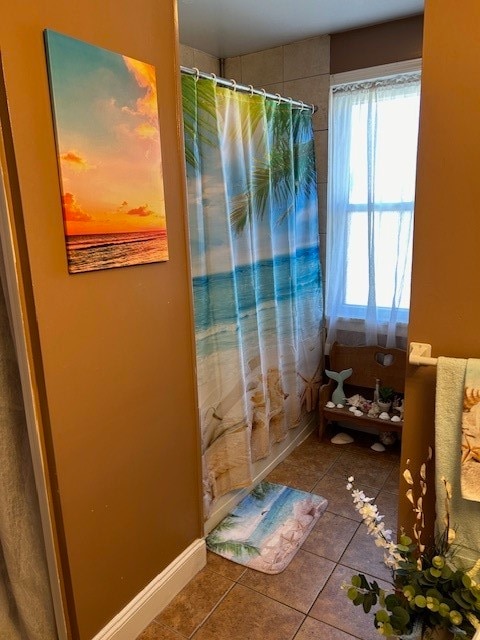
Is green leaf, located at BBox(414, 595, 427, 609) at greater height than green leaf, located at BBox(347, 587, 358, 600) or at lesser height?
greater

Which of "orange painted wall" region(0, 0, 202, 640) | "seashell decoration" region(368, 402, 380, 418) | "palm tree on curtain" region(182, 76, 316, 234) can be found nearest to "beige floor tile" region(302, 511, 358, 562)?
"orange painted wall" region(0, 0, 202, 640)

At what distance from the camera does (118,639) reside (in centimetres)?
162

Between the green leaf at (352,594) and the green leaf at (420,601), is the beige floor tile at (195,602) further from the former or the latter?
the green leaf at (420,601)

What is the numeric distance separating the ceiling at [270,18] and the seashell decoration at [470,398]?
2.03 metres

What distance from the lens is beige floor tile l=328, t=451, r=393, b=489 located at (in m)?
2.63

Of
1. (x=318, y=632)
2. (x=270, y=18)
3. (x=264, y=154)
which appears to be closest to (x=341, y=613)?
(x=318, y=632)

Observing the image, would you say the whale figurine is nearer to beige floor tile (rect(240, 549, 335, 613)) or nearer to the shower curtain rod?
beige floor tile (rect(240, 549, 335, 613))

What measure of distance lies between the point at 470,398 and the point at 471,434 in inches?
3.4

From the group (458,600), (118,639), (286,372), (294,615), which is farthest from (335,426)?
(458,600)

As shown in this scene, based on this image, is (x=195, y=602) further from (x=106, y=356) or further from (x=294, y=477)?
(x=106, y=356)

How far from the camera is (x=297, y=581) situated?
6.40ft

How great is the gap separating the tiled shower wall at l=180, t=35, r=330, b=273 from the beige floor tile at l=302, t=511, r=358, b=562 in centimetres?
151

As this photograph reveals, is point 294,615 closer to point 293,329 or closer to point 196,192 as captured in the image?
point 293,329

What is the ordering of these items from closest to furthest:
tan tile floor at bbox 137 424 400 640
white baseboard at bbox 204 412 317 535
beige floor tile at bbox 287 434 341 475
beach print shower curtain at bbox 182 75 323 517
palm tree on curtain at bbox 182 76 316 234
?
tan tile floor at bbox 137 424 400 640 < palm tree on curtain at bbox 182 76 316 234 < beach print shower curtain at bbox 182 75 323 517 < white baseboard at bbox 204 412 317 535 < beige floor tile at bbox 287 434 341 475
